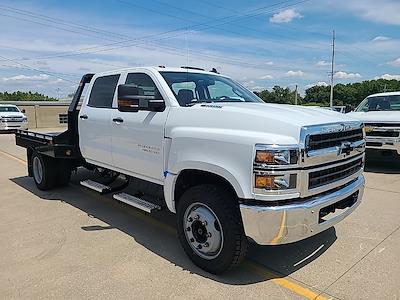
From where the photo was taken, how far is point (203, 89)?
15.7ft

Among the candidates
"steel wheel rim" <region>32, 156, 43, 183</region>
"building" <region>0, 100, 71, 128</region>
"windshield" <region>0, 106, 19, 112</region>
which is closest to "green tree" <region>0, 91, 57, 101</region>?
Result: "building" <region>0, 100, 71, 128</region>

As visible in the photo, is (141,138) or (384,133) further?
(384,133)

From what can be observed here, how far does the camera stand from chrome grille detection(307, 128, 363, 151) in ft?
10.7

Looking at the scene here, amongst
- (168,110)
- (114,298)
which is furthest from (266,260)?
(168,110)

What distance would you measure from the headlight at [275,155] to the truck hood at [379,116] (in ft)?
20.5

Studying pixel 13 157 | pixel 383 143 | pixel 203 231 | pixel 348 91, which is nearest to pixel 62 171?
pixel 203 231

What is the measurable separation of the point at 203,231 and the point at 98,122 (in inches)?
98.6

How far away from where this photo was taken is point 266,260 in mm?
3988

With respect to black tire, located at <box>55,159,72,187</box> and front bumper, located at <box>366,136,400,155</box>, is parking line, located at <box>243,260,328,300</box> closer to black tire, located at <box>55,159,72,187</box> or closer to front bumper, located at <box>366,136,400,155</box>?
black tire, located at <box>55,159,72,187</box>

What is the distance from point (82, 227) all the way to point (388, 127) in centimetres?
731

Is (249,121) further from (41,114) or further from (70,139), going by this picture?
(41,114)

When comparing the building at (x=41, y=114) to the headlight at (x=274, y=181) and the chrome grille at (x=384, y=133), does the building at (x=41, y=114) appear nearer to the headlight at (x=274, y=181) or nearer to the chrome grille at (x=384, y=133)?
the chrome grille at (x=384, y=133)

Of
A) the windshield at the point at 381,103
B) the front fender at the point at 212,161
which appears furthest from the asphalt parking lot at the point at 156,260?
the windshield at the point at 381,103

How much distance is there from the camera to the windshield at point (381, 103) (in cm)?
Result: 1022
